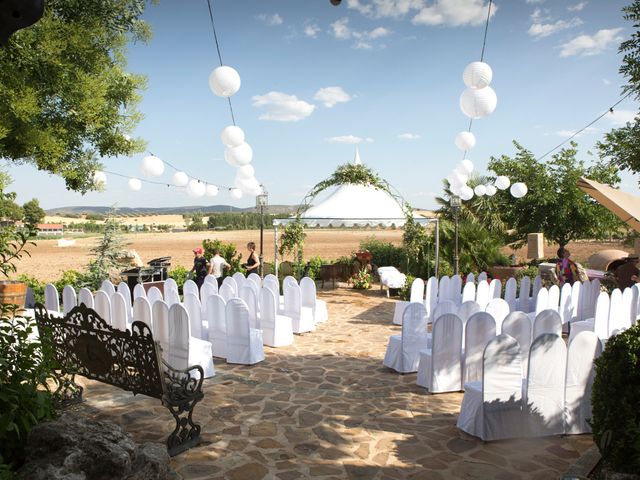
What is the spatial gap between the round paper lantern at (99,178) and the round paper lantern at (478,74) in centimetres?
786

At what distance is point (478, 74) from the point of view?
20.6 feet

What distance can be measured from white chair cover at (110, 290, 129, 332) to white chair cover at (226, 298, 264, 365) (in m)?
1.57

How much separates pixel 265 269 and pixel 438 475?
1232 centimetres

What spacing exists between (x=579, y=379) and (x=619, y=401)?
4.08 feet

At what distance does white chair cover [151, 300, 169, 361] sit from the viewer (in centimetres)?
574

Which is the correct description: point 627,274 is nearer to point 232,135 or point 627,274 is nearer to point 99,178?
point 232,135

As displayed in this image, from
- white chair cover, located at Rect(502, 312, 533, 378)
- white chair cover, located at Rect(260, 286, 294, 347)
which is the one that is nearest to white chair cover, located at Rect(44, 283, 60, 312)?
white chair cover, located at Rect(260, 286, 294, 347)

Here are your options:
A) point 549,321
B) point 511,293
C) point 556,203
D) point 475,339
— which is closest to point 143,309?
point 475,339

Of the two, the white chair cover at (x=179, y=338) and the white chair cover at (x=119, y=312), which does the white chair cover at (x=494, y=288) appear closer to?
the white chair cover at (x=179, y=338)

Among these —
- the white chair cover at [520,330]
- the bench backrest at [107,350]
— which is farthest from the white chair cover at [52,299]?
the white chair cover at [520,330]

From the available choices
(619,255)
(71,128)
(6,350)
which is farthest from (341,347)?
(619,255)

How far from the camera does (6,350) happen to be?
8.83 ft

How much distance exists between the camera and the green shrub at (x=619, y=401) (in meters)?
2.96

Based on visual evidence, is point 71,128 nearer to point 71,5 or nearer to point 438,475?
point 71,5
